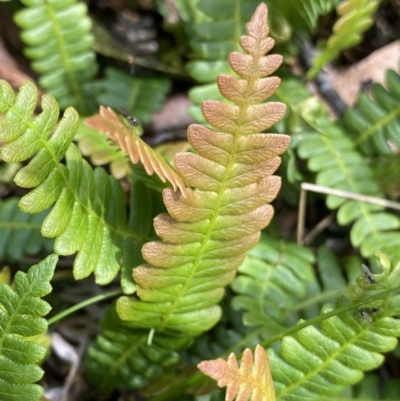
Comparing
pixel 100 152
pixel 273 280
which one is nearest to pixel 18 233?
pixel 100 152

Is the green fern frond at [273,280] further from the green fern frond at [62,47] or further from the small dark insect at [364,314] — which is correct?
the green fern frond at [62,47]

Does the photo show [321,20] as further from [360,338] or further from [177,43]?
[360,338]

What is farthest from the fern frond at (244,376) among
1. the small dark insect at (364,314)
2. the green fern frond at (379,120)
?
the green fern frond at (379,120)

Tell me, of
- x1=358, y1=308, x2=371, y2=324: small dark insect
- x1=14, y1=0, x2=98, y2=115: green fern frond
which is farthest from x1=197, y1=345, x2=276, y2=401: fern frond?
x1=14, y1=0, x2=98, y2=115: green fern frond

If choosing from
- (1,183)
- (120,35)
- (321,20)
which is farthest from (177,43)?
→ (1,183)

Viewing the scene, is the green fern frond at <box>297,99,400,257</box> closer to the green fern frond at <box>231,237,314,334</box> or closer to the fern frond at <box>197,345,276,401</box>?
the green fern frond at <box>231,237,314,334</box>
